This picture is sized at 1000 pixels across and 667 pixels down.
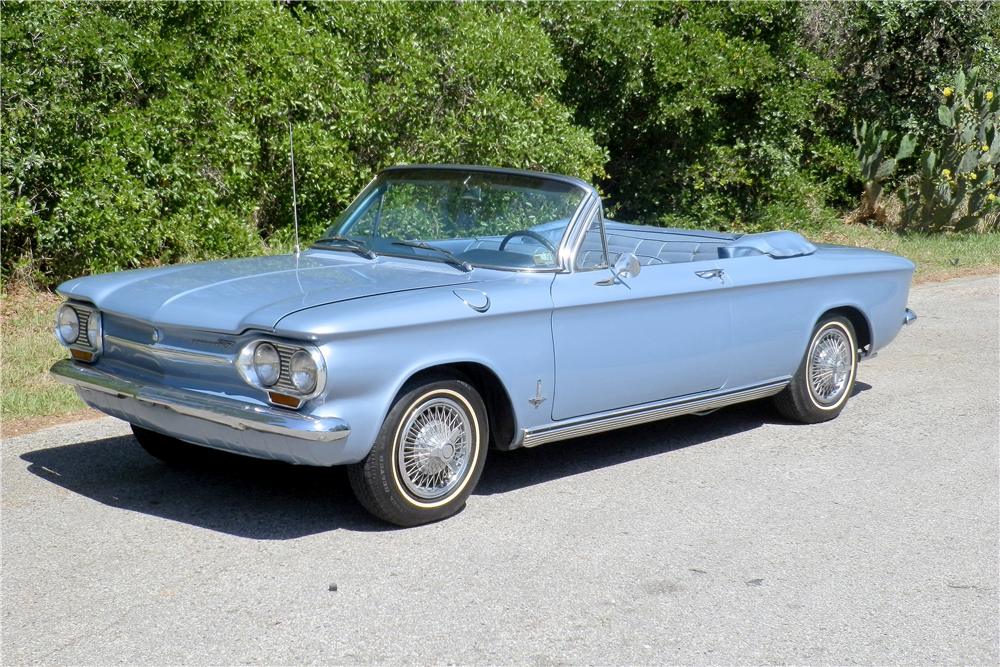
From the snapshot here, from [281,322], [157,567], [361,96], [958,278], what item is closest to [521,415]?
[281,322]

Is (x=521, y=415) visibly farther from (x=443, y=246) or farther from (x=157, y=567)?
(x=157, y=567)

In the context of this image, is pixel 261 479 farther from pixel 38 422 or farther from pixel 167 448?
pixel 38 422

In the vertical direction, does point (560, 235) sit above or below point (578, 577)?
A: above

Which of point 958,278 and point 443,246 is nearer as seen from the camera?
point 443,246

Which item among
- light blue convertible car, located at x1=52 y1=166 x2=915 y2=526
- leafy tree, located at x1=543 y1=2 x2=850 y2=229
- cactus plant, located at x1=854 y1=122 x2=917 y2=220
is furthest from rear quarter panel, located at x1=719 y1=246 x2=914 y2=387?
cactus plant, located at x1=854 y1=122 x2=917 y2=220

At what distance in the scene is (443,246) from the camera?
5512 mm

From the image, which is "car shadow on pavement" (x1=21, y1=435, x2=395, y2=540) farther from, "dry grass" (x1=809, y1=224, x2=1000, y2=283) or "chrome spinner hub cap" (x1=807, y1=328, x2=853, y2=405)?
"dry grass" (x1=809, y1=224, x2=1000, y2=283)

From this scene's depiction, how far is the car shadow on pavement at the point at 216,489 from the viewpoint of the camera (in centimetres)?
478

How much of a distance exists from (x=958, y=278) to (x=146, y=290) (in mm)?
10547

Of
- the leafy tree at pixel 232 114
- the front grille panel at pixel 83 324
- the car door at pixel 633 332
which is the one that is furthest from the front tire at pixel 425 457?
the leafy tree at pixel 232 114

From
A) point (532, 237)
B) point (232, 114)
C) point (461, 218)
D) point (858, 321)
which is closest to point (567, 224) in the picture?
point (532, 237)

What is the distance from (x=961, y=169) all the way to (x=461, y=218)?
11772 millimetres

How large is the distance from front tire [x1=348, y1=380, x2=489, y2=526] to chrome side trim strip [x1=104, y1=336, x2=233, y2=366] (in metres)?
0.70

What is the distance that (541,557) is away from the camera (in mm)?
4441
